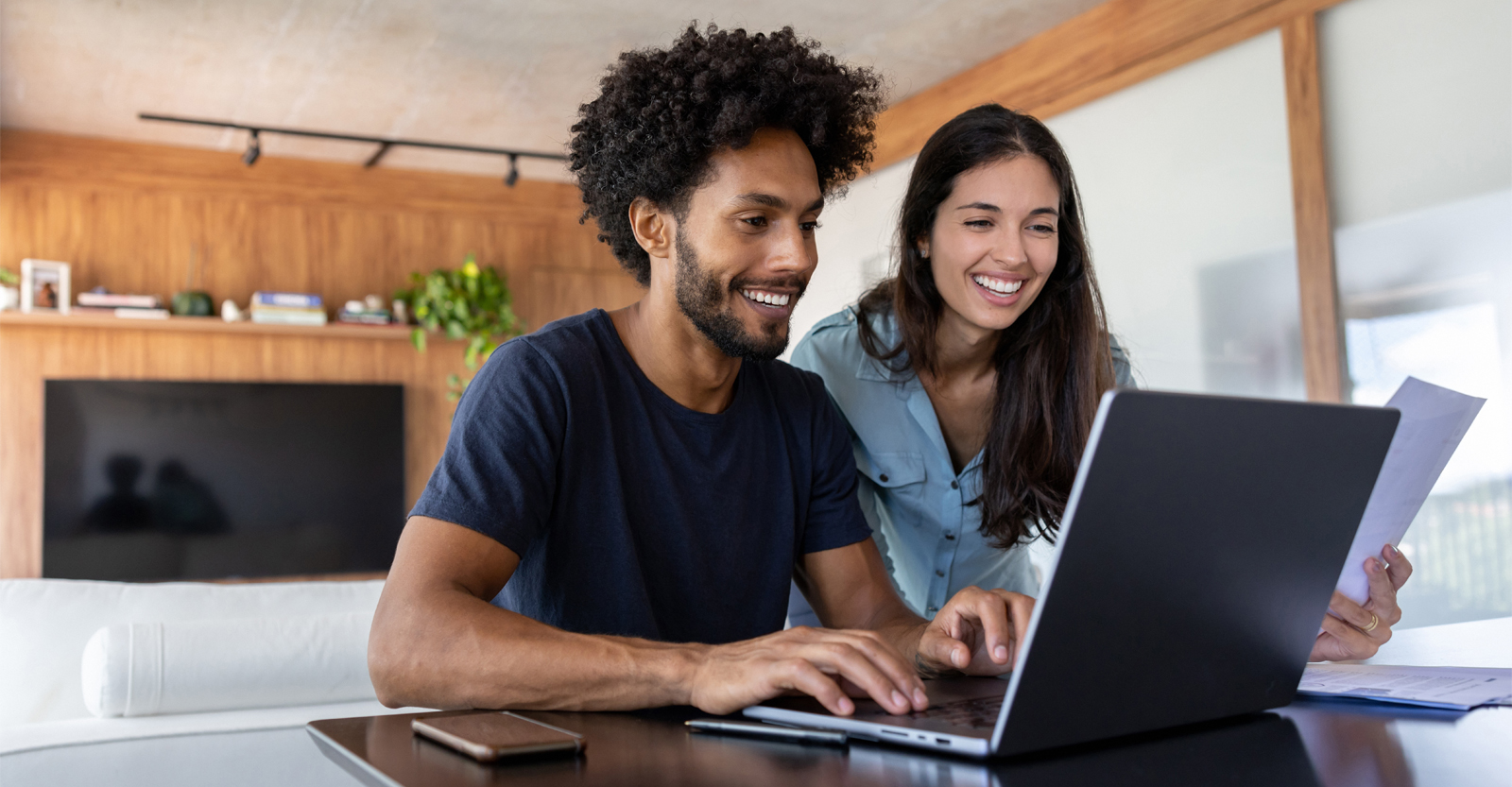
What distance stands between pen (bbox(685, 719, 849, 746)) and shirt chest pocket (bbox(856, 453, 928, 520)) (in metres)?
1.01

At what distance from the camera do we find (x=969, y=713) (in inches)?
30.8

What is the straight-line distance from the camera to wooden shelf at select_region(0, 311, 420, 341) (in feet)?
16.7

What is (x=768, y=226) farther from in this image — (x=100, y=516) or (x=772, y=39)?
(x=100, y=516)

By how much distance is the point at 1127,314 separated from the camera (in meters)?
3.92

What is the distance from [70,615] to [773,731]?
188cm

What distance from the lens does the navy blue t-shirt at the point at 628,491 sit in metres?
1.15

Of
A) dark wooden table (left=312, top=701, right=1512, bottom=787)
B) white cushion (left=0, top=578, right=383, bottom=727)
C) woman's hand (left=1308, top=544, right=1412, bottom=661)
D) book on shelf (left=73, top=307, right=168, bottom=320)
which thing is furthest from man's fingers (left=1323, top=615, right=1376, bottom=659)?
book on shelf (left=73, top=307, right=168, bottom=320)

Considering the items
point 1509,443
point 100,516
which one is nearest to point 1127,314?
point 1509,443

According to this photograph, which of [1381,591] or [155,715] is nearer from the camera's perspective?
[1381,591]

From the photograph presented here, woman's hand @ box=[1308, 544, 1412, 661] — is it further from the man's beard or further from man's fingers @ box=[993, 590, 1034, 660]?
the man's beard

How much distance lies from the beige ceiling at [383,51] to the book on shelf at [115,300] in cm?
81

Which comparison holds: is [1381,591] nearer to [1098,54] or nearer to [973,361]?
[973,361]

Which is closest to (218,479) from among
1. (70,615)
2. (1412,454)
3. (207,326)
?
(207,326)

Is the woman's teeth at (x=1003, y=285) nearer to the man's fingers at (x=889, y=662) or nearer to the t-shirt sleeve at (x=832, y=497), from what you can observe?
the t-shirt sleeve at (x=832, y=497)
